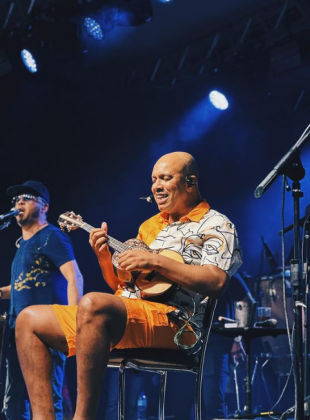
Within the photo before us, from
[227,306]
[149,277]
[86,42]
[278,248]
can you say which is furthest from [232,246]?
[278,248]

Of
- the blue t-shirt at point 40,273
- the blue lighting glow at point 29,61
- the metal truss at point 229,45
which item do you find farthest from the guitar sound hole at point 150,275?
the metal truss at point 229,45

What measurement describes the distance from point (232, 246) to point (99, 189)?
5.04m

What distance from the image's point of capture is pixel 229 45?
7.54 meters

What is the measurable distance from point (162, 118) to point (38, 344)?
5.68 meters

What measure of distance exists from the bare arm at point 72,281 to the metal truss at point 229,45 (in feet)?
12.0

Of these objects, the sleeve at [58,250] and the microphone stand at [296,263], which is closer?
the microphone stand at [296,263]

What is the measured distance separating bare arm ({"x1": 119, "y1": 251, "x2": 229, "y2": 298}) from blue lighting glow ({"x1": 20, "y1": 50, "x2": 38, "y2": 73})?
4.12m

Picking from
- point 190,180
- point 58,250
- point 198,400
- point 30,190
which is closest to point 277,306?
point 58,250

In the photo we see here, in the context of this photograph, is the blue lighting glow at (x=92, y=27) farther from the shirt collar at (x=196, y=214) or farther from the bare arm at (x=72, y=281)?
the shirt collar at (x=196, y=214)

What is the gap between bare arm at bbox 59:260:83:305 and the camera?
16.6 feet

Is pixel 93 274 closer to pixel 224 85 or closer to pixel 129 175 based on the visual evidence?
pixel 129 175

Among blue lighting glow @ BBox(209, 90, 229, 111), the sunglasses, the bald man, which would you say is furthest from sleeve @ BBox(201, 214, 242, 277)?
blue lighting glow @ BBox(209, 90, 229, 111)

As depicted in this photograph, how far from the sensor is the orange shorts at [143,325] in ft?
9.66

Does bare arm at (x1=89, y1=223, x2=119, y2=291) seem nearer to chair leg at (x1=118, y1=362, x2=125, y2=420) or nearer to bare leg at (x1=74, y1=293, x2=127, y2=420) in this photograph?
bare leg at (x1=74, y1=293, x2=127, y2=420)
